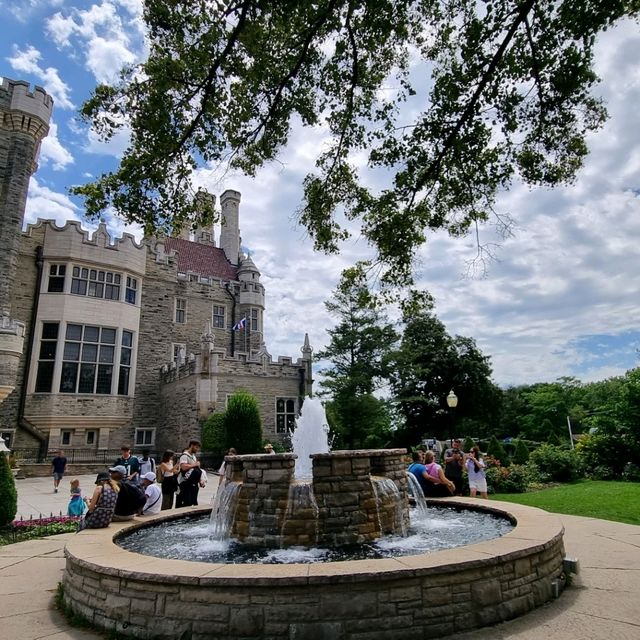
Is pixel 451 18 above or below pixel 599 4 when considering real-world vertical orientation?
above

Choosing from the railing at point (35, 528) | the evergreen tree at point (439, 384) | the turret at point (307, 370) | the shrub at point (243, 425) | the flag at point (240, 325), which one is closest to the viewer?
the railing at point (35, 528)

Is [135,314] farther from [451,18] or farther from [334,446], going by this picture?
[451,18]

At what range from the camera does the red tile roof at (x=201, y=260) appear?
39.3m

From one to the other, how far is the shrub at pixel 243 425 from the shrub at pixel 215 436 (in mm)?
A: 250

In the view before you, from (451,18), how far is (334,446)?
27555mm

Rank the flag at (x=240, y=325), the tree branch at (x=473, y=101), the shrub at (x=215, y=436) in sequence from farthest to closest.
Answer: the flag at (x=240, y=325) < the shrub at (x=215, y=436) < the tree branch at (x=473, y=101)

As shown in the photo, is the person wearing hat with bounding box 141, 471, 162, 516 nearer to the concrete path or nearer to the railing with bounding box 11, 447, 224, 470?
the concrete path

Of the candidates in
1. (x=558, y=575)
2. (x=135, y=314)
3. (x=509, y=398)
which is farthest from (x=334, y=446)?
(x=509, y=398)

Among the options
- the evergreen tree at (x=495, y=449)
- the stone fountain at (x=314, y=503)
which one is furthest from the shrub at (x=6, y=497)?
the evergreen tree at (x=495, y=449)

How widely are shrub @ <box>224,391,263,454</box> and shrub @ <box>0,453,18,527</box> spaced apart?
13.9 meters

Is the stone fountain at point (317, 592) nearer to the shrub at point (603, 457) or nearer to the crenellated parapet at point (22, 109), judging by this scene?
the shrub at point (603, 457)

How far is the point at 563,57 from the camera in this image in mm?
7867

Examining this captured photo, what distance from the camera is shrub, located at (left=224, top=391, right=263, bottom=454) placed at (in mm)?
24328

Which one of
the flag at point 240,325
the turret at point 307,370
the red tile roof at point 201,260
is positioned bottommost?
the turret at point 307,370
